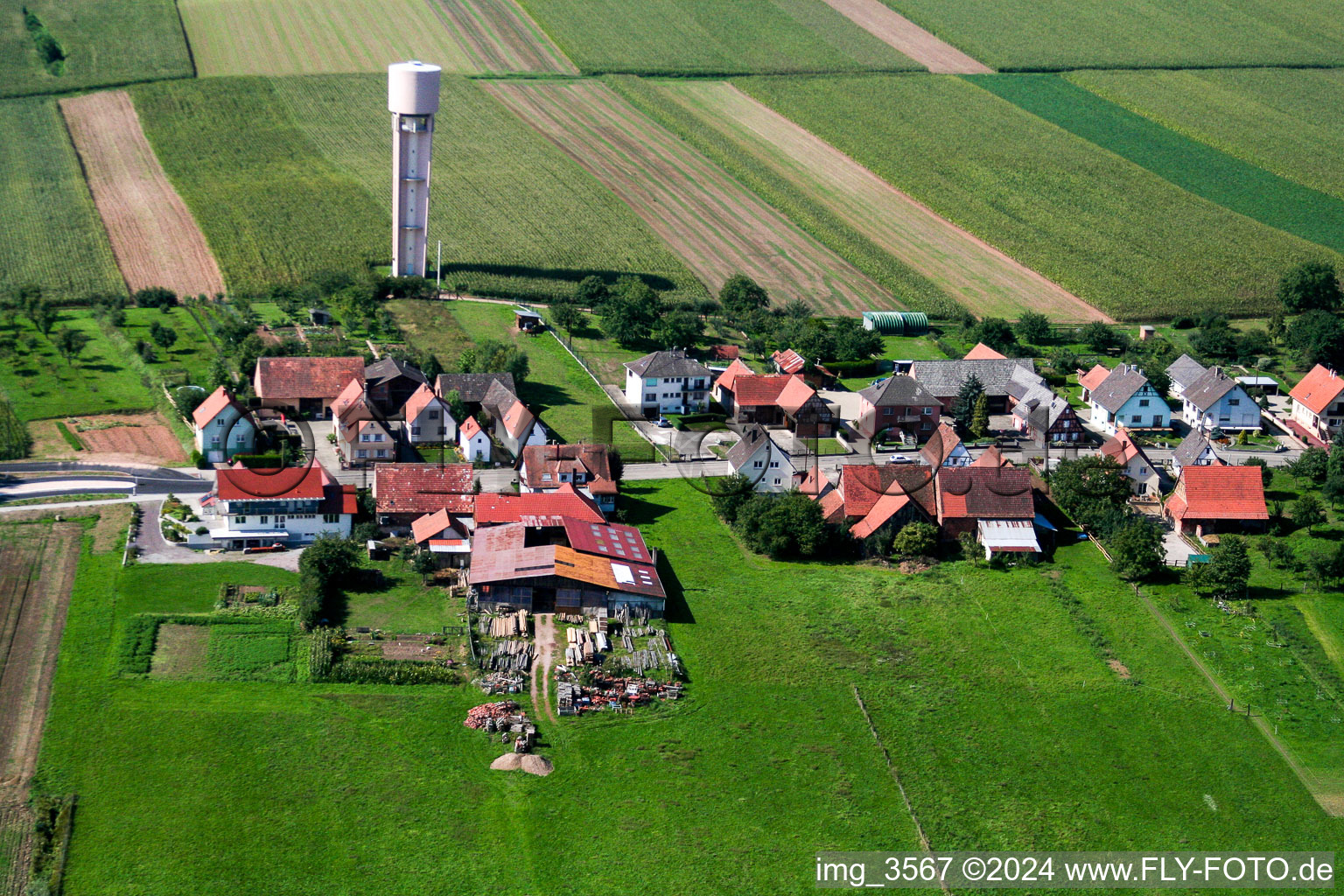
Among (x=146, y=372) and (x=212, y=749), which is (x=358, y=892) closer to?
(x=212, y=749)

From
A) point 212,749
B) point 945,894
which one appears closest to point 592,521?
point 212,749

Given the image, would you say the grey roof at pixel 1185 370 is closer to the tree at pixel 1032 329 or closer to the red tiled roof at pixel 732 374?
the tree at pixel 1032 329

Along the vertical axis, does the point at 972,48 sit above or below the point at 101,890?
above

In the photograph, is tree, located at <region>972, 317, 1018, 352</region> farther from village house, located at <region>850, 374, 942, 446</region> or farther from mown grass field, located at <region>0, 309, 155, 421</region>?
mown grass field, located at <region>0, 309, 155, 421</region>

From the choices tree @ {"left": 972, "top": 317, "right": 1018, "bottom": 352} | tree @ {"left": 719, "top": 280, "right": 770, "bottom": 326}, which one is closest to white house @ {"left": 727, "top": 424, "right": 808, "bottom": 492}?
tree @ {"left": 719, "top": 280, "right": 770, "bottom": 326}

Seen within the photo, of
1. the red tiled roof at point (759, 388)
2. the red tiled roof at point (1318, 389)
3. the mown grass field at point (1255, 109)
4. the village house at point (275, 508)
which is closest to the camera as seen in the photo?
the village house at point (275, 508)

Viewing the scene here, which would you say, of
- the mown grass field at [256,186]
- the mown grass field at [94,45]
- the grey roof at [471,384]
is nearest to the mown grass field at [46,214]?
the mown grass field at [94,45]

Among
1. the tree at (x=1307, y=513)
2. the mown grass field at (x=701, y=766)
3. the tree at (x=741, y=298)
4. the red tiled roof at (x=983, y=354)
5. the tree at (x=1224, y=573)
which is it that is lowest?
the mown grass field at (x=701, y=766)
